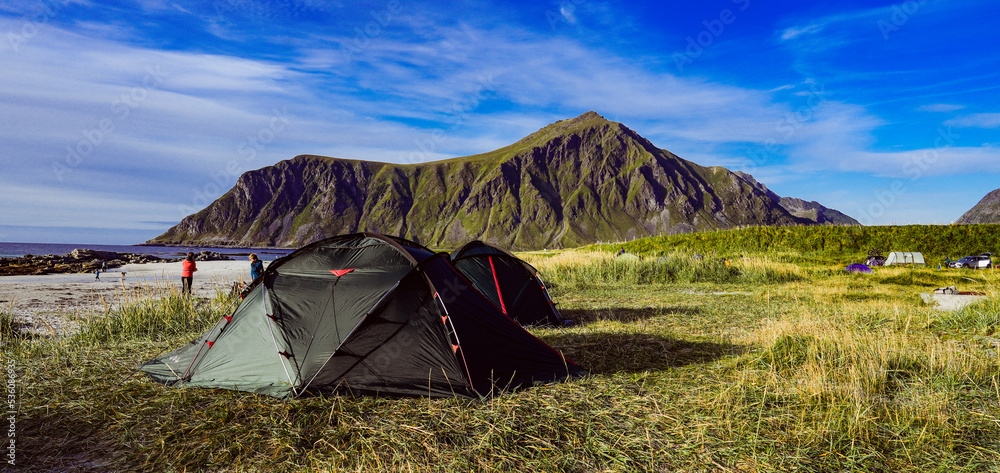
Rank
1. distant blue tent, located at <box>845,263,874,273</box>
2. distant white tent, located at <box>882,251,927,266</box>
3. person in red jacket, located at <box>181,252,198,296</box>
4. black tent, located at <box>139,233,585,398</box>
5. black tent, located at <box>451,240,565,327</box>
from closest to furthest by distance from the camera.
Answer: black tent, located at <box>139,233,585,398</box>, black tent, located at <box>451,240,565,327</box>, person in red jacket, located at <box>181,252,198,296</box>, distant blue tent, located at <box>845,263,874,273</box>, distant white tent, located at <box>882,251,927,266</box>

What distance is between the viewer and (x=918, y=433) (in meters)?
4.09

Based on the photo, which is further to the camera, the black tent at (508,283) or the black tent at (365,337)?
the black tent at (508,283)

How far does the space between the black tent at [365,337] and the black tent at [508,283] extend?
12.9 ft

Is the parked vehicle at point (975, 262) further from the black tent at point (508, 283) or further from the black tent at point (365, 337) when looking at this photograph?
the black tent at point (365, 337)

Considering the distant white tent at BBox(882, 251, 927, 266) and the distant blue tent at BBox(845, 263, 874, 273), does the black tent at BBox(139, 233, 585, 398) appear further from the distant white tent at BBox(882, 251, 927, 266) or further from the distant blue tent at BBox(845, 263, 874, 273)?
the distant white tent at BBox(882, 251, 927, 266)

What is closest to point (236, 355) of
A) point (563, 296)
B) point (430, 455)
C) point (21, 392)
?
point (21, 392)

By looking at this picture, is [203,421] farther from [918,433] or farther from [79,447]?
[918,433]

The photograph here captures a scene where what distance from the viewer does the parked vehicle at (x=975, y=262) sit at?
2508 cm

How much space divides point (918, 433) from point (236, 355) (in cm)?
738

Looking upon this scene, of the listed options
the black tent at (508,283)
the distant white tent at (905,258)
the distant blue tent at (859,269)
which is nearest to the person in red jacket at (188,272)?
the black tent at (508,283)

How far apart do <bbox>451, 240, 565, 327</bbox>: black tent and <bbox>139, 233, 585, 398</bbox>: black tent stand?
3.93 meters

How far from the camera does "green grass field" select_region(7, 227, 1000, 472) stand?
386 cm

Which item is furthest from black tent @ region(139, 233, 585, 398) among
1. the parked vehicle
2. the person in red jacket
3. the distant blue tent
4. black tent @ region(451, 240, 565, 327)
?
the parked vehicle

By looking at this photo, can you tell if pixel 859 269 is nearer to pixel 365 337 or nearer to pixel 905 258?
pixel 905 258
